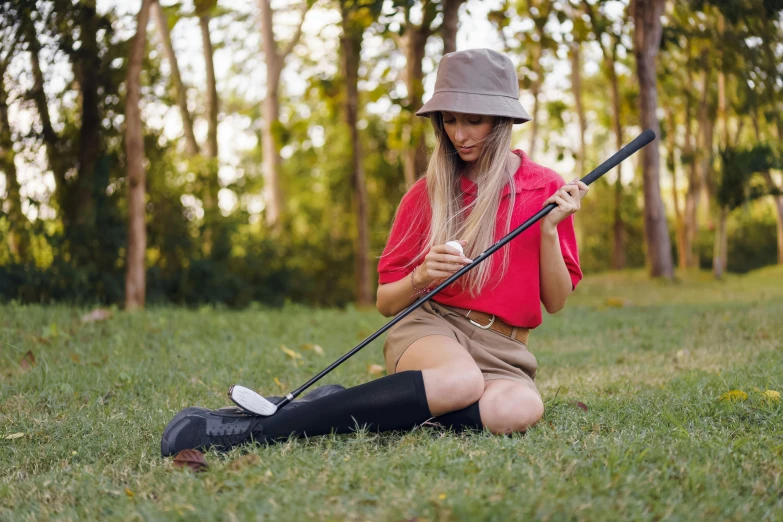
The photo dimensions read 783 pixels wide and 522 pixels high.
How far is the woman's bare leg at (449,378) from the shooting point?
294 cm

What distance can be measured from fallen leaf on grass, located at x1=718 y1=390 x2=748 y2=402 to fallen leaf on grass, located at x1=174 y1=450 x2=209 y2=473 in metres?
2.02

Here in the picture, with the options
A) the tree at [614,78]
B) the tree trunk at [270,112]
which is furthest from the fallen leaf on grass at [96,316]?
the tree trunk at [270,112]

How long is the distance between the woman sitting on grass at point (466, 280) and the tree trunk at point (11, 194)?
16.9ft

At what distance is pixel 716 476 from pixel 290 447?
1.30 metres

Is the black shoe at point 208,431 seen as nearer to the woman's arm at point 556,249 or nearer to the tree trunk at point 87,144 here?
the woman's arm at point 556,249

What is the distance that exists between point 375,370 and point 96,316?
7.40ft

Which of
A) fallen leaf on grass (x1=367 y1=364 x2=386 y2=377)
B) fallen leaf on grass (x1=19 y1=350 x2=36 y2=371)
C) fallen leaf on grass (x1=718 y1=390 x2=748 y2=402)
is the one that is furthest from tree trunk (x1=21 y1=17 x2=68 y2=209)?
fallen leaf on grass (x1=718 y1=390 x2=748 y2=402)

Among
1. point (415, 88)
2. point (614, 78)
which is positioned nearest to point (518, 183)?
point (415, 88)

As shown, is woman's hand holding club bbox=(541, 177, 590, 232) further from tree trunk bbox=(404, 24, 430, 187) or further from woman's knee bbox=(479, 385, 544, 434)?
tree trunk bbox=(404, 24, 430, 187)

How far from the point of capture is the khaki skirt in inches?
127

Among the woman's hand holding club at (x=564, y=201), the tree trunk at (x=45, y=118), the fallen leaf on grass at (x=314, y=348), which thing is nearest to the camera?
the woman's hand holding club at (x=564, y=201)

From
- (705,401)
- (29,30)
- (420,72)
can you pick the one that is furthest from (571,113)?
(705,401)

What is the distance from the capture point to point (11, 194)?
294 inches

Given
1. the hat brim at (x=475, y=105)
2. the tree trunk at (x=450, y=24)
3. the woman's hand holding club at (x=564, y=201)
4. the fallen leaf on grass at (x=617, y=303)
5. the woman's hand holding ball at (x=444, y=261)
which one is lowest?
the fallen leaf on grass at (x=617, y=303)
